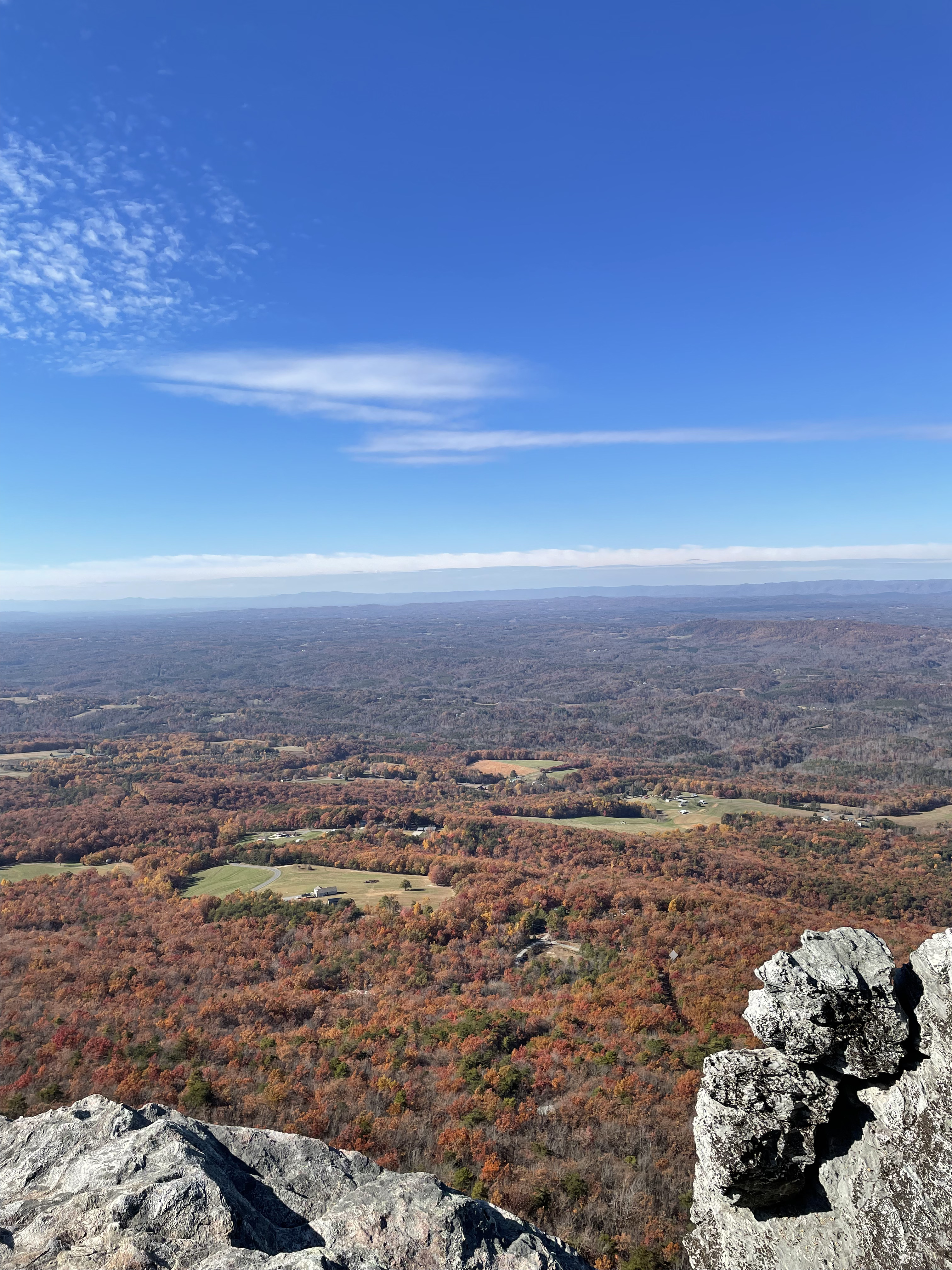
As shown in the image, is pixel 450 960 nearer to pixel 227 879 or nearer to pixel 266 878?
pixel 266 878

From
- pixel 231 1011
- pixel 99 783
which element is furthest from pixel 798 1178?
pixel 99 783

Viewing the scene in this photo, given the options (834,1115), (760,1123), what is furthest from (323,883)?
(834,1115)

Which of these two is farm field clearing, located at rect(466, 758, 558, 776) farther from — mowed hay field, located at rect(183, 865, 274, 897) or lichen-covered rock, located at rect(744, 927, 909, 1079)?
lichen-covered rock, located at rect(744, 927, 909, 1079)

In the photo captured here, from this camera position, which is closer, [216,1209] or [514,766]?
[216,1209]

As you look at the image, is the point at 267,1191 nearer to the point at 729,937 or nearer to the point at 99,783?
the point at 729,937

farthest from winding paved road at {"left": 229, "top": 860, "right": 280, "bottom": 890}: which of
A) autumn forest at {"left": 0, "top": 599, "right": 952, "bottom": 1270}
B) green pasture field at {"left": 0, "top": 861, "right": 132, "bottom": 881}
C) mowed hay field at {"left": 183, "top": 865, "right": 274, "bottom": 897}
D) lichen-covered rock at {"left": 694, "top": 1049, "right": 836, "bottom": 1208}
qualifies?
lichen-covered rock at {"left": 694, "top": 1049, "right": 836, "bottom": 1208}

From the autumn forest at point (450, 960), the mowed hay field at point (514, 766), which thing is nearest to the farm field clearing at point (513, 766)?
the mowed hay field at point (514, 766)
